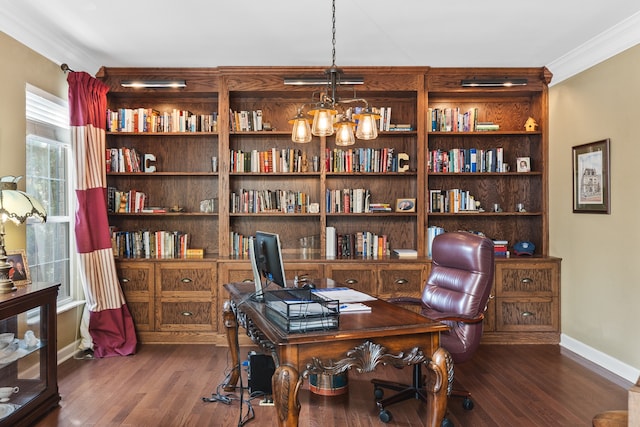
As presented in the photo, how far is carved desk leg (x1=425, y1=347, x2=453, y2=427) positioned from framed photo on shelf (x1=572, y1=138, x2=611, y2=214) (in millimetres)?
2579

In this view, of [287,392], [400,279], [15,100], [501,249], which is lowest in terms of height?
[287,392]

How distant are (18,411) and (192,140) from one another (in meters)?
3.03

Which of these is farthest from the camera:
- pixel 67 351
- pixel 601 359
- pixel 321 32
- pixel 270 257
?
pixel 67 351

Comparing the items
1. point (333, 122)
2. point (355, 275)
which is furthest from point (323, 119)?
point (355, 275)

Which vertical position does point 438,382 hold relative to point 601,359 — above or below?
above

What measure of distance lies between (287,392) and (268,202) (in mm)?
3071

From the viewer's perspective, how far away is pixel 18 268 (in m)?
3.27

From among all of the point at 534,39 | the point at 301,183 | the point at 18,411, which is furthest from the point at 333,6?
the point at 18,411

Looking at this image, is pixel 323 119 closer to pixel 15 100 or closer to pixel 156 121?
pixel 15 100

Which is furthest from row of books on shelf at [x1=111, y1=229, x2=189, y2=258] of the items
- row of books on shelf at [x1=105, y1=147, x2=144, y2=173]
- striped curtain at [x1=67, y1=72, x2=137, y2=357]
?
row of books on shelf at [x1=105, y1=147, x2=144, y2=173]

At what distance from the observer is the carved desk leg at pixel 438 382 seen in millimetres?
2238

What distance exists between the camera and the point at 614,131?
156 inches

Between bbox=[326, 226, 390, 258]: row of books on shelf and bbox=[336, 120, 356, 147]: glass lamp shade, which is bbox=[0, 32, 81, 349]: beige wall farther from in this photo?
bbox=[326, 226, 390, 258]: row of books on shelf

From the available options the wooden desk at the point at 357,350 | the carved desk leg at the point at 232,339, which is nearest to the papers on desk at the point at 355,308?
the wooden desk at the point at 357,350
